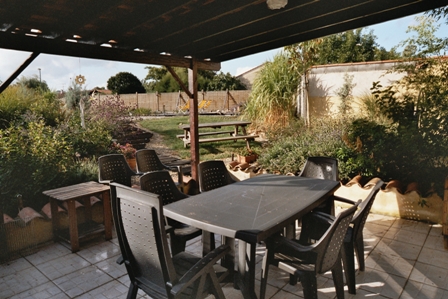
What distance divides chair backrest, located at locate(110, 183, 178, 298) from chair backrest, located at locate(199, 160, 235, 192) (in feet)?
4.85

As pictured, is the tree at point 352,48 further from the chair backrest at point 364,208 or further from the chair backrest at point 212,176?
the chair backrest at point 364,208

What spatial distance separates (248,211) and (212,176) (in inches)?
48.8

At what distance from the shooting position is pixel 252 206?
8.29 ft

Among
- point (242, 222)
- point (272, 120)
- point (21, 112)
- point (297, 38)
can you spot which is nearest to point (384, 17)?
point (297, 38)

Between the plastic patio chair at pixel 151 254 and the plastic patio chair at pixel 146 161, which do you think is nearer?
the plastic patio chair at pixel 151 254

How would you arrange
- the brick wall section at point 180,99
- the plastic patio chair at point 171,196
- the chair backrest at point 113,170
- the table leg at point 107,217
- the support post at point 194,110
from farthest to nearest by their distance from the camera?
1. the brick wall section at point 180,99
2. the support post at point 194,110
3. the chair backrest at point 113,170
4. the table leg at point 107,217
5. the plastic patio chair at point 171,196

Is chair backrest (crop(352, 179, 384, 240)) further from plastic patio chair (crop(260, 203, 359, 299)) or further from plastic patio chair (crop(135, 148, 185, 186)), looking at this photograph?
plastic patio chair (crop(135, 148, 185, 186))

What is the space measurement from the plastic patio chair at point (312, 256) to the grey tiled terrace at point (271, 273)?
0.45m

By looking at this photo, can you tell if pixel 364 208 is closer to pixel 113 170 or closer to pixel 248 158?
pixel 113 170

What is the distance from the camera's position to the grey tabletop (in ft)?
6.86

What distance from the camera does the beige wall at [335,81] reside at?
25.1 ft

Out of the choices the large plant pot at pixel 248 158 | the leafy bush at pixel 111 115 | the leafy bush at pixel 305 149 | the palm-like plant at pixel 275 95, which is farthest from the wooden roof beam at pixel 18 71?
the palm-like plant at pixel 275 95

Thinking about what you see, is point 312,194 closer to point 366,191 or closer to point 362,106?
point 366,191

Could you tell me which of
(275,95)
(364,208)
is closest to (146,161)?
(364,208)
